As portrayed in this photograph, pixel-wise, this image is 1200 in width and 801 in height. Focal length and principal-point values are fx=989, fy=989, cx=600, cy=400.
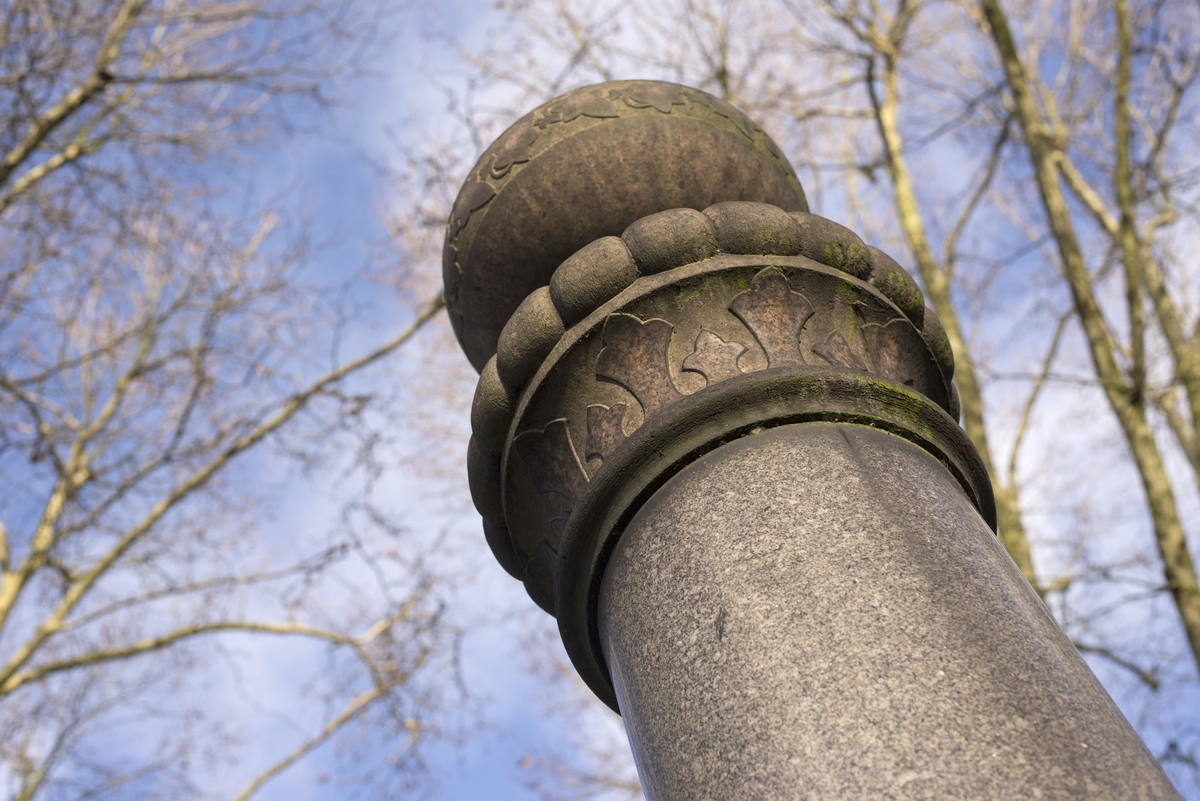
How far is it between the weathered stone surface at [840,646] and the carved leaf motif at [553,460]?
248 millimetres

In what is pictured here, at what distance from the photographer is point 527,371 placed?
2.42 m

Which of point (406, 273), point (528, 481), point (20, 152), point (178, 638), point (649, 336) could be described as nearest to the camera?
point (649, 336)

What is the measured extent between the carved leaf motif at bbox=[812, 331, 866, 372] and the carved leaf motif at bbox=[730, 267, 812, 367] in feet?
0.21

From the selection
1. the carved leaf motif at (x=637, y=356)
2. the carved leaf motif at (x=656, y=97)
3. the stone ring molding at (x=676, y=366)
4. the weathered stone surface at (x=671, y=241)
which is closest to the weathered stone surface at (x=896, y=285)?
the stone ring molding at (x=676, y=366)

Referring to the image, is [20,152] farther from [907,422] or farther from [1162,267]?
[1162,267]

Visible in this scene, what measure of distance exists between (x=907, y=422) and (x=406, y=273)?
25.2 ft

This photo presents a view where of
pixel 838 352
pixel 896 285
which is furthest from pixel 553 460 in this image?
pixel 896 285

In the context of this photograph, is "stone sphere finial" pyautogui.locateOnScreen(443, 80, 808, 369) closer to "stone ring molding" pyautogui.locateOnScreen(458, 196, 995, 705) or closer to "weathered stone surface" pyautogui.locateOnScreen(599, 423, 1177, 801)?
"stone ring molding" pyautogui.locateOnScreen(458, 196, 995, 705)

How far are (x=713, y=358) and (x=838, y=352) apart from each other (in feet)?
1.05

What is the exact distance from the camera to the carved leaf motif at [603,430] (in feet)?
7.47

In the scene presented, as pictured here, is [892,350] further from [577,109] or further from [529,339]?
[577,109]

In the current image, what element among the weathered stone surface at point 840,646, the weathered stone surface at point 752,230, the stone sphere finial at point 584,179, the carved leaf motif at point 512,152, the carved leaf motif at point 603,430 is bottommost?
the weathered stone surface at point 840,646

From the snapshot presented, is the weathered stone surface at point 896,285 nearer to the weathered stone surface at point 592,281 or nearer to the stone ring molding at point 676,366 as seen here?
the stone ring molding at point 676,366

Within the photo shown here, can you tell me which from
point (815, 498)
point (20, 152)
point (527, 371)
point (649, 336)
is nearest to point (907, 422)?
point (815, 498)
